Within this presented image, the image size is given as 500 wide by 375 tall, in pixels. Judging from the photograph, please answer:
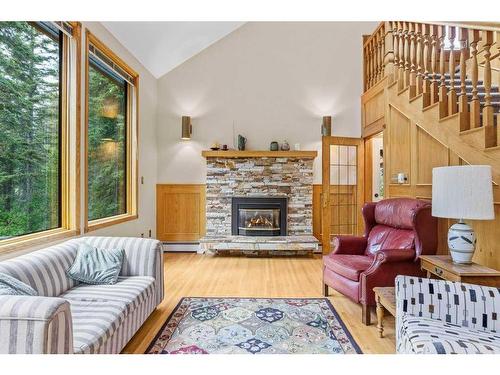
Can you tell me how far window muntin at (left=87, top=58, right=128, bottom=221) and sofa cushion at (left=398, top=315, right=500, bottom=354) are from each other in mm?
3308

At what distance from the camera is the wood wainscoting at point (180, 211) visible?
576 cm

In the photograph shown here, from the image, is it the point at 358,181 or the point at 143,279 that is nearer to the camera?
the point at 143,279

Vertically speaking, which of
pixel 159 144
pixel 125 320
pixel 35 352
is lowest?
pixel 125 320

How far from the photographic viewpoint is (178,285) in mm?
3750

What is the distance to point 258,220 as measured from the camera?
223 inches

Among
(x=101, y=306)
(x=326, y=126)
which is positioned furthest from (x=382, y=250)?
(x=326, y=126)

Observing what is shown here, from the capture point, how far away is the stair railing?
2.39 meters

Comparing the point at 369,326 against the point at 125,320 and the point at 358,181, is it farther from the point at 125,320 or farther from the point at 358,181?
the point at 358,181

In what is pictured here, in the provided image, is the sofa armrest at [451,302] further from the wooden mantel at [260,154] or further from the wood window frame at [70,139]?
the wooden mantel at [260,154]

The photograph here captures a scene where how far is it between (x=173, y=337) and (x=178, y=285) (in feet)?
→ 4.43

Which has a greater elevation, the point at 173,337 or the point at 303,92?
the point at 303,92

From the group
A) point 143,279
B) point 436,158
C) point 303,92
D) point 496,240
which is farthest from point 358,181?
point 143,279

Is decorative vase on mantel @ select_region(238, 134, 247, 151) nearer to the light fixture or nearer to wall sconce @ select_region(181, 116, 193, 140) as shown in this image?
wall sconce @ select_region(181, 116, 193, 140)

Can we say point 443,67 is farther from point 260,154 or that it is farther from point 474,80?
point 260,154
